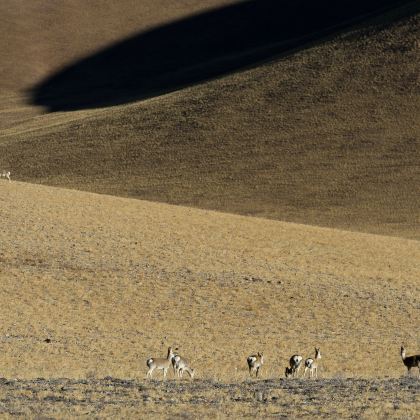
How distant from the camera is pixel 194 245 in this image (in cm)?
3472

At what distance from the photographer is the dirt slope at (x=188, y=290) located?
73.3ft

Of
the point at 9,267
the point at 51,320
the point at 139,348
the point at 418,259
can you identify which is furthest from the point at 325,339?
the point at 418,259

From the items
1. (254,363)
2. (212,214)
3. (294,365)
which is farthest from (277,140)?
(254,363)

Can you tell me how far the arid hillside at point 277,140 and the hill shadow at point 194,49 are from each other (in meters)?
10.4

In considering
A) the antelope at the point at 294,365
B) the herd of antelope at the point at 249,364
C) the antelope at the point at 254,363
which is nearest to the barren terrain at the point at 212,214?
the antelope at the point at 254,363

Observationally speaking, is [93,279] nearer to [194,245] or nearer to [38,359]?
[194,245]

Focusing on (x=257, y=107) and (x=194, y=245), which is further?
(x=257, y=107)

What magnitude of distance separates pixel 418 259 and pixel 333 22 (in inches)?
3179

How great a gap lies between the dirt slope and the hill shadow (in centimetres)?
5706

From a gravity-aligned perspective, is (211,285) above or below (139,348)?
above

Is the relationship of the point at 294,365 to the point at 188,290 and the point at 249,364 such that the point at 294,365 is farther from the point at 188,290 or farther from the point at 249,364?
the point at 188,290

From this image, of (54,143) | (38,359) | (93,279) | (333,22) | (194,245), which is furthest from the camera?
(333,22)

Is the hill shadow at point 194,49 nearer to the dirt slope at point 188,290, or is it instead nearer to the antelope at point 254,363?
the dirt slope at point 188,290

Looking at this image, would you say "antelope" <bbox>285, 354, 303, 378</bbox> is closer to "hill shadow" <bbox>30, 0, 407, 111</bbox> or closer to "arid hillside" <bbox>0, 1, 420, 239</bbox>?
"arid hillside" <bbox>0, 1, 420, 239</bbox>
